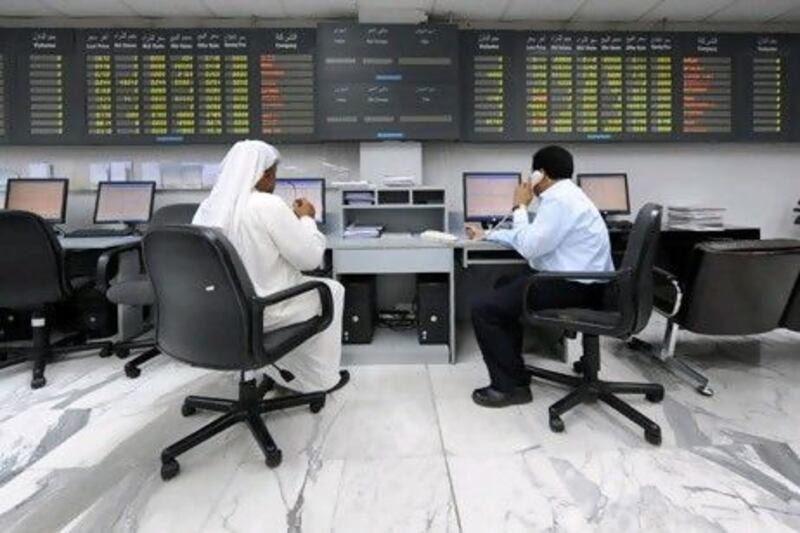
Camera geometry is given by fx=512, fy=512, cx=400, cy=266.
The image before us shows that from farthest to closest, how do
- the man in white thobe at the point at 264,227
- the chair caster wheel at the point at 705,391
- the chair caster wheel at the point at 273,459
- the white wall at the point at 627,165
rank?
the white wall at the point at 627,165
the chair caster wheel at the point at 705,391
the man in white thobe at the point at 264,227
the chair caster wheel at the point at 273,459

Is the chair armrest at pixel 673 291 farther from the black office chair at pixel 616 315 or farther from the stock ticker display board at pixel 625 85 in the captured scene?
the stock ticker display board at pixel 625 85

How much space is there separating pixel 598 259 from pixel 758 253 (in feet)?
2.36

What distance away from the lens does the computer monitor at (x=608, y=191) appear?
140 inches

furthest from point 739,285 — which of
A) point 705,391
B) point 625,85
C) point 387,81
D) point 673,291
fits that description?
point 387,81

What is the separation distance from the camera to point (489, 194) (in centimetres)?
340

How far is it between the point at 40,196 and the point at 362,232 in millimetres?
2189

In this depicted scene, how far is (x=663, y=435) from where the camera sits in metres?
2.05

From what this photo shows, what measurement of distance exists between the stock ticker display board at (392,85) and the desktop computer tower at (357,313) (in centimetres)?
109

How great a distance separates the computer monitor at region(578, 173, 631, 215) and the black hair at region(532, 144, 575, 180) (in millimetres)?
1373

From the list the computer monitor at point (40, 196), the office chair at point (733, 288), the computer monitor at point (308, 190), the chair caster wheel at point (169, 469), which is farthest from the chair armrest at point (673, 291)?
the computer monitor at point (40, 196)

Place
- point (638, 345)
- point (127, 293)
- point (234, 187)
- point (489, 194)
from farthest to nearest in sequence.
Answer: point (489, 194) → point (638, 345) → point (127, 293) → point (234, 187)

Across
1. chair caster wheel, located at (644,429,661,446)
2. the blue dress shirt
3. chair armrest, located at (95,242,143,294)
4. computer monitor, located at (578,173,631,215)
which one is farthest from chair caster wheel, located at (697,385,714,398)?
chair armrest, located at (95,242,143,294)

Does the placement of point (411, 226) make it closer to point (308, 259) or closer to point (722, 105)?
point (308, 259)

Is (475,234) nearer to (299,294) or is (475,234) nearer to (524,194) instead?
(524,194)
